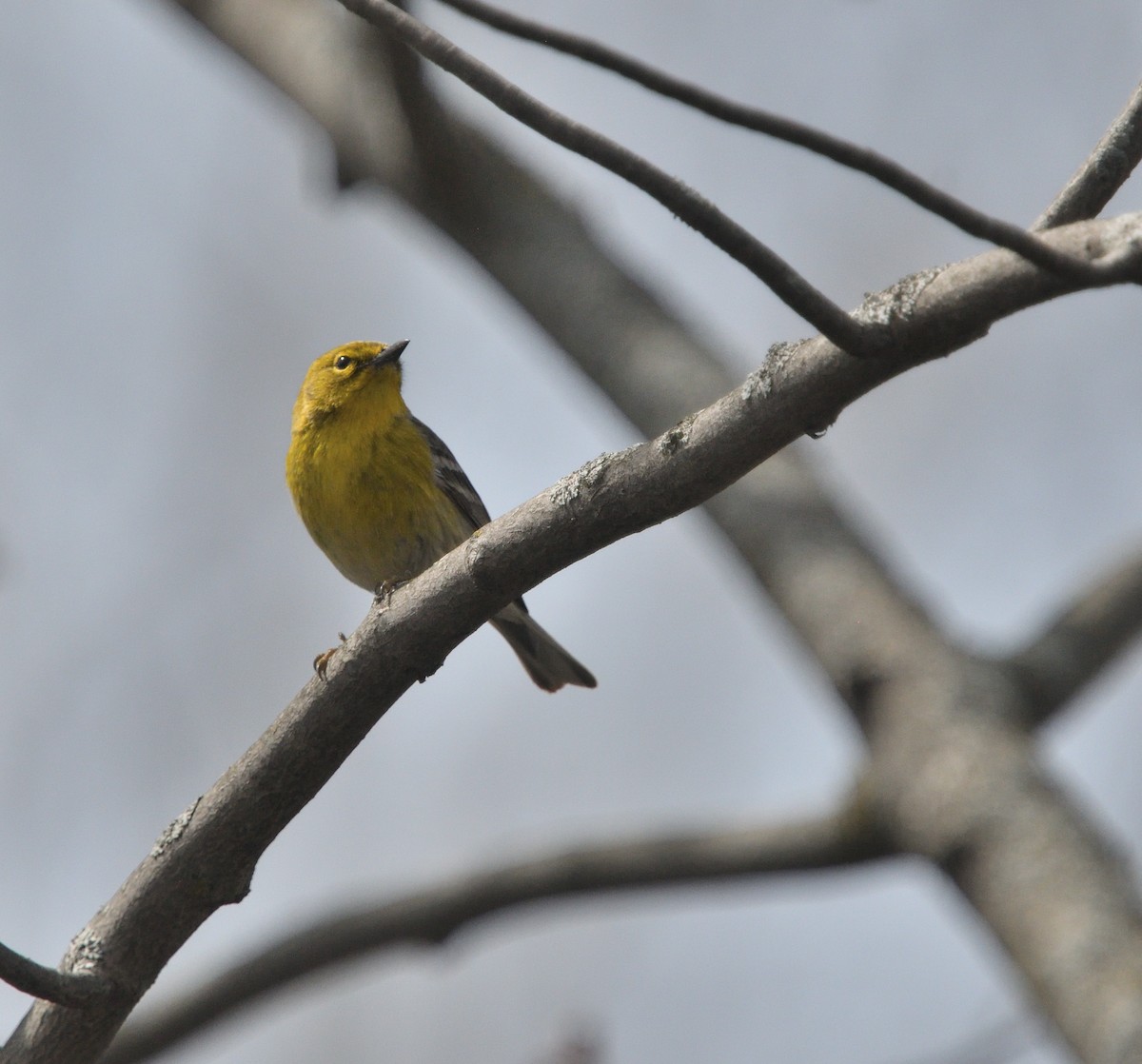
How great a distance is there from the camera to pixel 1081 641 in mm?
6699

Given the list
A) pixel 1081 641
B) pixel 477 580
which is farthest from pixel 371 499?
pixel 1081 641

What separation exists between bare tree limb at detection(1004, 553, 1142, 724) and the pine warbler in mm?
2241

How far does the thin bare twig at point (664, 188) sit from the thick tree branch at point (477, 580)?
99mm

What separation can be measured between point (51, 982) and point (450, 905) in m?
3.93

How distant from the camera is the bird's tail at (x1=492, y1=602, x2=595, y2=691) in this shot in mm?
7148

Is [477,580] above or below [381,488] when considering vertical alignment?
below

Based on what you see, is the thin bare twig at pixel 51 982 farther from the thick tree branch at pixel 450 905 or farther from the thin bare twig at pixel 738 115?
the thick tree branch at pixel 450 905

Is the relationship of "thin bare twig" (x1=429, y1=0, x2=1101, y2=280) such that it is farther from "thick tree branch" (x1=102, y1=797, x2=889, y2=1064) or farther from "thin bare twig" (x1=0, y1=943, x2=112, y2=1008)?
"thick tree branch" (x1=102, y1=797, x2=889, y2=1064)

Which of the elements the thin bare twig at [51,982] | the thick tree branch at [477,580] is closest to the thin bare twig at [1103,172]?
the thick tree branch at [477,580]

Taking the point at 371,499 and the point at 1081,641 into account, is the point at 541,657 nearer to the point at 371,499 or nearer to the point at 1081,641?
the point at 371,499

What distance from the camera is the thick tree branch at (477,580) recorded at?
2473 millimetres

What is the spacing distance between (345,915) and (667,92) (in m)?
5.58

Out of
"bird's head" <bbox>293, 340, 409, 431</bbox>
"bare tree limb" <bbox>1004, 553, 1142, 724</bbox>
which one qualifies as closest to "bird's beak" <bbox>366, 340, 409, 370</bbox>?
"bird's head" <bbox>293, 340, 409, 431</bbox>

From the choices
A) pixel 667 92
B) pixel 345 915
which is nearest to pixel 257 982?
pixel 345 915
